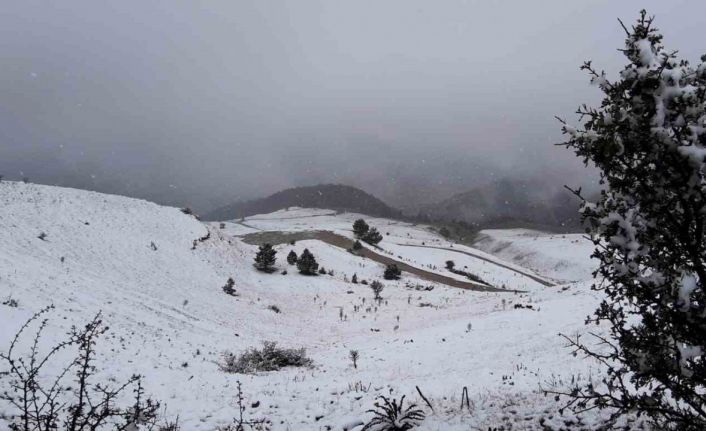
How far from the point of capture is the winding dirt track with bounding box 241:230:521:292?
42438 mm

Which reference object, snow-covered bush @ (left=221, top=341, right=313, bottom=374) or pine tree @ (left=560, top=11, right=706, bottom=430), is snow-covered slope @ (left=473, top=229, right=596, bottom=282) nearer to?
snow-covered bush @ (left=221, top=341, right=313, bottom=374)

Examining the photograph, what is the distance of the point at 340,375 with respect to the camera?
1312 cm

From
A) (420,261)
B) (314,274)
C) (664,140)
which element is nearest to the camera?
(664,140)

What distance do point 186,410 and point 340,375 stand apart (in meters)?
5.06

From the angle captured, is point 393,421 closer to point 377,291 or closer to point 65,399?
point 65,399

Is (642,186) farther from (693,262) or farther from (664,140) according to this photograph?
(693,262)

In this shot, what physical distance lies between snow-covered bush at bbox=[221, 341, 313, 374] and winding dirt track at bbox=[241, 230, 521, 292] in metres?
27.9

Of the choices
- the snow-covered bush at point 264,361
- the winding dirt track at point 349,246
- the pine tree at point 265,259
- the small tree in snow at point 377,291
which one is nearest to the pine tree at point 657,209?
the snow-covered bush at point 264,361

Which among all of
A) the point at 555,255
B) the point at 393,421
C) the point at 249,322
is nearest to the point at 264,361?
the point at 249,322

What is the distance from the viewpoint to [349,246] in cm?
5366

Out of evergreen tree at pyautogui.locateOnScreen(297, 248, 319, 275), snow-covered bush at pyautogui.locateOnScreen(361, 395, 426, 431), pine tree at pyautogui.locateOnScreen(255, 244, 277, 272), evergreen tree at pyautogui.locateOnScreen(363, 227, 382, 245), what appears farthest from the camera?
evergreen tree at pyautogui.locateOnScreen(363, 227, 382, 245)

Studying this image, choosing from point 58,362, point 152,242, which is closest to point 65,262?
point 152,242

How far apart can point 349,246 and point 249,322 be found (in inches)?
1251

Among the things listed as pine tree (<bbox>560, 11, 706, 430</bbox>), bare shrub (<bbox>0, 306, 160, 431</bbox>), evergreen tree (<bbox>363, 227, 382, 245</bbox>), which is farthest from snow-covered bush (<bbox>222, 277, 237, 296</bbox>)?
evergreen tree (<bbox>363, 227, 382, 245</bbox>)
